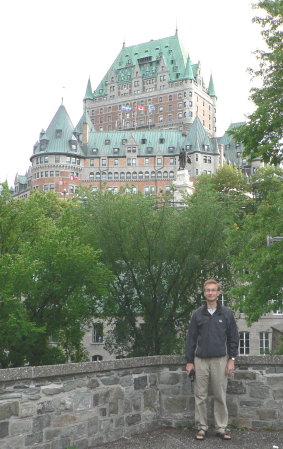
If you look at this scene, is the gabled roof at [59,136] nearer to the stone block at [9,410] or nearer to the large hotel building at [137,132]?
the large hotel building at [137,132]

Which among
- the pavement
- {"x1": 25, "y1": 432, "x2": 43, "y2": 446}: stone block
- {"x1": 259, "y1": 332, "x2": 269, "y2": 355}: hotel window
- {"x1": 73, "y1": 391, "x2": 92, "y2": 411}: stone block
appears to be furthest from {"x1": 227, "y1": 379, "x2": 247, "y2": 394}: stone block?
{"x1": 259, "y1": 332, "x2": 269, "y2": 355}: hotel window

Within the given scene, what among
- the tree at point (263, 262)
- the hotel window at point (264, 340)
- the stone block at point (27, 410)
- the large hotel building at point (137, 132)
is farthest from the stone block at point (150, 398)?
the large hotel building at point (137, 132)

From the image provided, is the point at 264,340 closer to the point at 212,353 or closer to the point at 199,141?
the point at 212,353

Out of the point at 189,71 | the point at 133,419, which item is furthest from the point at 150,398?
the point at 189,71

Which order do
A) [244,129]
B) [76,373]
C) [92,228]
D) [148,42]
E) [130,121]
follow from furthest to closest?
[148,42] → [130,121] → [92,228] → [244,129] → [76,373]

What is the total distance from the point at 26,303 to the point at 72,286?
7.38 ft

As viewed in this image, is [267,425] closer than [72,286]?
Yes

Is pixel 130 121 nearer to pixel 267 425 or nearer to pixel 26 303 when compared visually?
pixel 26 303

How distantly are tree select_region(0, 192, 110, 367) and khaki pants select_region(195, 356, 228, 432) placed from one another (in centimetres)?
1715

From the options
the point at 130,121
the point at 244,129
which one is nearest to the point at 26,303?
the point at 244,129

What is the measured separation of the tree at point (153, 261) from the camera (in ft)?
92.5

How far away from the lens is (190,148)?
120500 mm

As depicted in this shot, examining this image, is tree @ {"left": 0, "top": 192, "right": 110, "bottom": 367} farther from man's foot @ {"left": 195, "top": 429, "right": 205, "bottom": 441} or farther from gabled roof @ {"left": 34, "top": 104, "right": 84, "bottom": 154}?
gabled roof @ {"left": 34, "top": 104, "right": 84, "bottom": 154}

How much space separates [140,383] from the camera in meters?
8.15
